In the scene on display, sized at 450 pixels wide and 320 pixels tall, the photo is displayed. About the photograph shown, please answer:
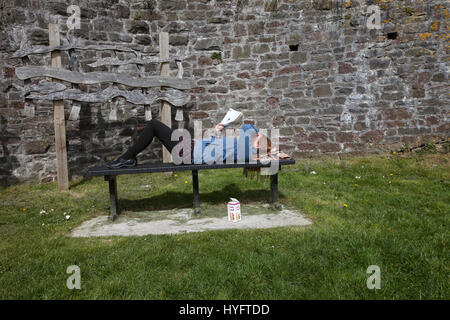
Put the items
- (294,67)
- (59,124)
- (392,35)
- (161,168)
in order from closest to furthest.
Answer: (161,168) < (59,124) < (392,35) < (294,67)

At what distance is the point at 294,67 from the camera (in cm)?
723

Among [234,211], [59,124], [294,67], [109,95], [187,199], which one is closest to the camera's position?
[234,211]

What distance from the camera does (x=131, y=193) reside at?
5398 millimetres

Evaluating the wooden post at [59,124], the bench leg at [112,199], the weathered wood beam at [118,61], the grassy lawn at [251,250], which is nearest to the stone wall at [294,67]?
the wooden post at [59,124]

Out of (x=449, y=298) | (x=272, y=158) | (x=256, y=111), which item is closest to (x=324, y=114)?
(x=256, y=111)

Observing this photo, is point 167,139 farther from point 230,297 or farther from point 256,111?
point 256,111

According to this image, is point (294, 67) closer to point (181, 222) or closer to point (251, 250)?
point (181, 222)

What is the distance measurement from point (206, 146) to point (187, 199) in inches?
44.1

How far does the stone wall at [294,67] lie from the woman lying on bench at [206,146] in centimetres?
275

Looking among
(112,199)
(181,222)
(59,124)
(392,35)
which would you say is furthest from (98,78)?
(392,35)

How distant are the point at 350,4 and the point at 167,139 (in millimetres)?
5217

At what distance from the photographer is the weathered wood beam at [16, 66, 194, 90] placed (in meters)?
5.18

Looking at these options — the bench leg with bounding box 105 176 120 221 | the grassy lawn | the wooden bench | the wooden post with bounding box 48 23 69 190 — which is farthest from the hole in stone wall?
the wooden post with bounding box 48 23 69 190

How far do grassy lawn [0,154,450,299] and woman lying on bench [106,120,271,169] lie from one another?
0.77 metres
